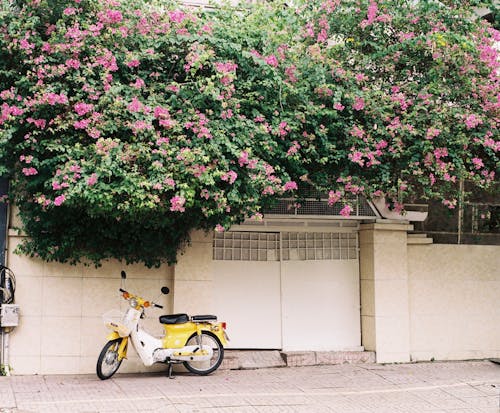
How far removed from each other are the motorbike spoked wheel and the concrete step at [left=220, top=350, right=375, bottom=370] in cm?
186

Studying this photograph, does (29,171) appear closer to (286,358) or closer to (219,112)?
(219,112)

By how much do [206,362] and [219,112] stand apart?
3888 millimetres

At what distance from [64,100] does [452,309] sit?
7600 mm

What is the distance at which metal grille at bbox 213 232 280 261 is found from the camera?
11711 mm

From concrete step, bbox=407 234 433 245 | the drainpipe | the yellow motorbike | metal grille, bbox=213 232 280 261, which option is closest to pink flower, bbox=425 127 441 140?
concrete step, bbox=407 234 433 245

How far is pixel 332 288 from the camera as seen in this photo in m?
12.1

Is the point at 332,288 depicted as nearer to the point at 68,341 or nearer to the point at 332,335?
the point at 332,335

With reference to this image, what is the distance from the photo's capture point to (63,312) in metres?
10.6

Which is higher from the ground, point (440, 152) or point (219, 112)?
point (219, 112)

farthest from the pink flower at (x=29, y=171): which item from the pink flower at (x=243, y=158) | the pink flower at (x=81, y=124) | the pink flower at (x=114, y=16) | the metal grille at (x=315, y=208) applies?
the metal grille at (x=315, y=208)

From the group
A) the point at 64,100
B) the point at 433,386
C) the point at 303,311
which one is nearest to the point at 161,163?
the point at 64,100

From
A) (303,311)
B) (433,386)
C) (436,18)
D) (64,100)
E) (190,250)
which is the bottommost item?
(433,386)

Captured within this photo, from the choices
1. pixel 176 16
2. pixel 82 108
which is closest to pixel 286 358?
pixel 82 108

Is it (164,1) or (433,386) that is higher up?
(164,1)
